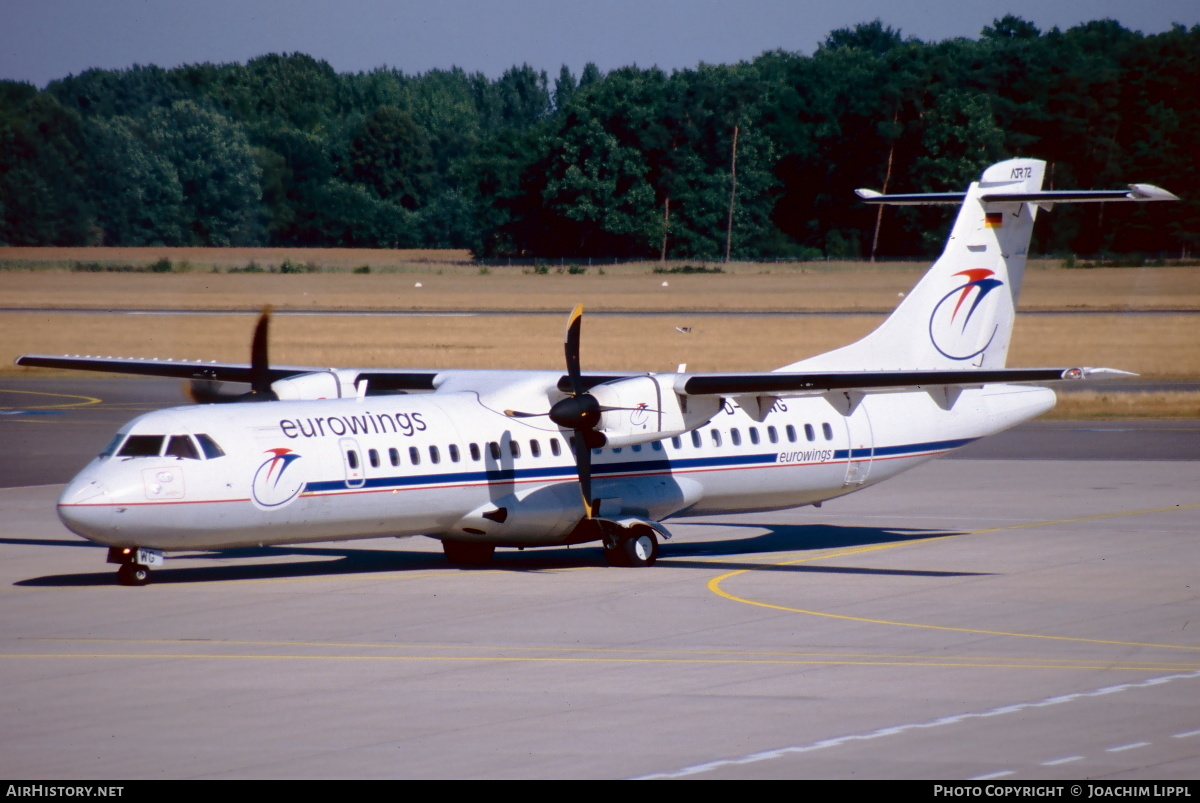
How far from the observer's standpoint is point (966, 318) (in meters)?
25.4

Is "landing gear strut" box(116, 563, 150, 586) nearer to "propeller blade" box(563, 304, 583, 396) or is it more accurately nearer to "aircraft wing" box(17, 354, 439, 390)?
"aircraft wing" box(17, 354, 439, 390)

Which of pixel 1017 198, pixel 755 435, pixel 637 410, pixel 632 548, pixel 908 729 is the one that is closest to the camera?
pixel 908 729

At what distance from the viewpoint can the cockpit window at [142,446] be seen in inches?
744

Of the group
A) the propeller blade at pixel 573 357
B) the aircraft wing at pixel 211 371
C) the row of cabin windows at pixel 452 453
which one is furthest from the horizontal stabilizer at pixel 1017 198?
the aircraft wing at pixel 211 371

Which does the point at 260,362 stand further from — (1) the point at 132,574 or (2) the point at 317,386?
(1) the point at 132,574

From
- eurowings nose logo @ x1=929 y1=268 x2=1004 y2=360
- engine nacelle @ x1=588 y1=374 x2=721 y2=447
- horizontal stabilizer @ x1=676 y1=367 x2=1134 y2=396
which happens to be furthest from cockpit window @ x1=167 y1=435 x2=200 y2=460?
eurowings nose logo @ x1=929 y1=268 x2=1004 y2=360

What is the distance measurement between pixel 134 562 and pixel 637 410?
7234 millimetres

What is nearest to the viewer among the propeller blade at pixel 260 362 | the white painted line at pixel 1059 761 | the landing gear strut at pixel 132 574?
the white painted line at pixel 1059 761

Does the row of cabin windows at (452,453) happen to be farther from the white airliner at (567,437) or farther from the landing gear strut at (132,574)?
the landing gear strut at (132,574)

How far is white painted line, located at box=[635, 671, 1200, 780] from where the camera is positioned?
1102cm

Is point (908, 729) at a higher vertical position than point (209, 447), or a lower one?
lower

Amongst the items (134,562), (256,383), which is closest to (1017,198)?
(256,383)

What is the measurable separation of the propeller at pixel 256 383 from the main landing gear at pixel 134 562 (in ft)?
12.6
